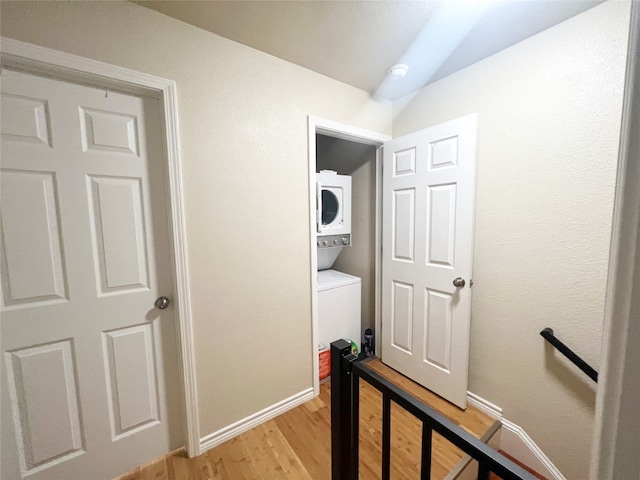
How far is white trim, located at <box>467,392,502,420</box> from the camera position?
5.30ft

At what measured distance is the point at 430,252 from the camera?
1810mm

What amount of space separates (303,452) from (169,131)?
1864mm

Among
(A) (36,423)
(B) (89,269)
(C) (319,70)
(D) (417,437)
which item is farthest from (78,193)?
→ (D) (417,437)

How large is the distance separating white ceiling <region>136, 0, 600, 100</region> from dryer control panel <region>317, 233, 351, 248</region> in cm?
125

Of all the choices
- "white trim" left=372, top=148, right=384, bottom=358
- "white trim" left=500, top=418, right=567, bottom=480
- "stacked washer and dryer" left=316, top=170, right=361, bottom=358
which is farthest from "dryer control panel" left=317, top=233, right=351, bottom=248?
"white trim" left=500, top=418, right=567, bottom=480

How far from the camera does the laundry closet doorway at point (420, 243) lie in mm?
1644

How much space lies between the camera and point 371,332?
93.6 inches

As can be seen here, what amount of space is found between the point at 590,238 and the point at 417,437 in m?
1.43

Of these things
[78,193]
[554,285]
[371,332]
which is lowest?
[371,332]

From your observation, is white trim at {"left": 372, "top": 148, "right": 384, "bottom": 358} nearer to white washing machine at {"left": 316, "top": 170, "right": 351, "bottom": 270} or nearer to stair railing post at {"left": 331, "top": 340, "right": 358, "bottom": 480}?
white washing machine at {"left": 316, "top": 170, "right": 351, "bottom": 270}

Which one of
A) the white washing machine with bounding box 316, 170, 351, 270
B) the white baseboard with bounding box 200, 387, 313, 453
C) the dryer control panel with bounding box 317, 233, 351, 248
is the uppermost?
the white washing machine with bounding box 316, 170, 351, 270

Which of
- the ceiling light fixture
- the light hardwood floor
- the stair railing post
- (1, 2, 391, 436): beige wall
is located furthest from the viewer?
the ceiling light fixture

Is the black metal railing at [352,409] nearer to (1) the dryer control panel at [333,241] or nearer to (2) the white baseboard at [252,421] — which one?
(2) the white baseboard at [252,421]

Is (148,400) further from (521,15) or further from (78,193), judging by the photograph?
(521,15)
